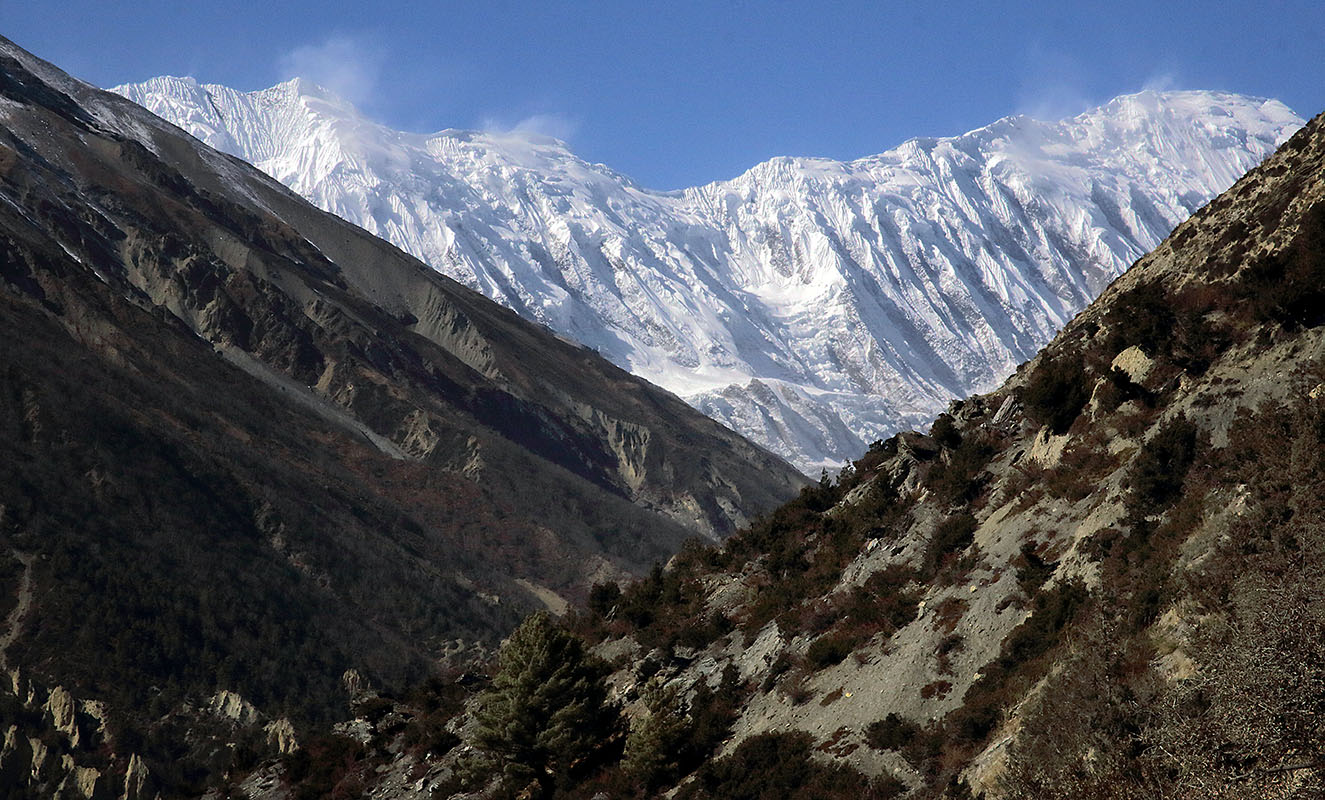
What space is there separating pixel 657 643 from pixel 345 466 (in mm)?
111055

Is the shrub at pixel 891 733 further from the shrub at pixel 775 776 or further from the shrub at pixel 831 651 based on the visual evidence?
the shrub at pixel 831 651

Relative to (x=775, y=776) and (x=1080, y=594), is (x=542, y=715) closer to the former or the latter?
(x=775, y=776)

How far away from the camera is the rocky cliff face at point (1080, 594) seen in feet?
44.7

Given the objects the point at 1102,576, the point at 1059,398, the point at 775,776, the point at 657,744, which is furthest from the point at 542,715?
the point at 1059,398

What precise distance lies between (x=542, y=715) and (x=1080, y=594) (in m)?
12.9

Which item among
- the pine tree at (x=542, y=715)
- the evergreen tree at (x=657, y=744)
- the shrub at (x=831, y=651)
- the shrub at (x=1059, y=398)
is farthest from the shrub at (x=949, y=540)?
the pine tree at (x=542, y=715)

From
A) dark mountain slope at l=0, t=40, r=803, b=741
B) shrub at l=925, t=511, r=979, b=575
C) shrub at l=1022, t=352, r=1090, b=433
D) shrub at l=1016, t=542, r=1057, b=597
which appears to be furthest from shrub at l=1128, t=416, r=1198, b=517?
dark mountain slope at l=0, t=40, r=803, b=741

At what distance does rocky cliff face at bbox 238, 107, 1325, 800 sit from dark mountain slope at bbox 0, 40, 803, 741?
5969 cm

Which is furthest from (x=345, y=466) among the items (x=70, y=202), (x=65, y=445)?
(x=70, y=202)

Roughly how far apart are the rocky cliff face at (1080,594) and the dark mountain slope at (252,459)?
196 feet

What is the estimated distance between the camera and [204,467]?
105 metres

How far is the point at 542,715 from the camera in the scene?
995 inches

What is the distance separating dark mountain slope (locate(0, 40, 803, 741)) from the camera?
8412 cm

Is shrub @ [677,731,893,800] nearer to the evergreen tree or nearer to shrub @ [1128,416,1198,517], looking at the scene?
the evergreen tree
